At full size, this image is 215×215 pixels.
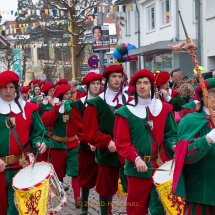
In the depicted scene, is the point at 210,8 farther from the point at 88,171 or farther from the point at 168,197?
the point at 168,197

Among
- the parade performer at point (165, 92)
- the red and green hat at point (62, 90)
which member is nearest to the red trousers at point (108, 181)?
the parade performer at point (165, 92)

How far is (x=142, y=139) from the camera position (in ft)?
17.5

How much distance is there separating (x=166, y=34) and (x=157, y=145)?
17707 mm

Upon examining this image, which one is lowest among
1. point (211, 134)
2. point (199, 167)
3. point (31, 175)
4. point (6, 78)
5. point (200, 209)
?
point (200, 209)

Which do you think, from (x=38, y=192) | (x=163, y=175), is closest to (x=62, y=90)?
(x=38, y=192)

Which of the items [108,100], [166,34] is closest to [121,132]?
[108,100]

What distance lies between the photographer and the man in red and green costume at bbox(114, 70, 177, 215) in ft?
17.4

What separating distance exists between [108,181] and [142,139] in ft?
4.60

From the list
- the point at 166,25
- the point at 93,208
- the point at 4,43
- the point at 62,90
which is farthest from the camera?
the point at 4,43

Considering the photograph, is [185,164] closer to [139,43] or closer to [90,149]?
[90,149]

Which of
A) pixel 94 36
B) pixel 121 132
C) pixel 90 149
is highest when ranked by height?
pixel 94 36

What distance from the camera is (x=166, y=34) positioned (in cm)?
2262

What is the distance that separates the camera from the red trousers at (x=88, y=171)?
24.0ft

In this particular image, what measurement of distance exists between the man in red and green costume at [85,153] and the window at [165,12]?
15.7m
